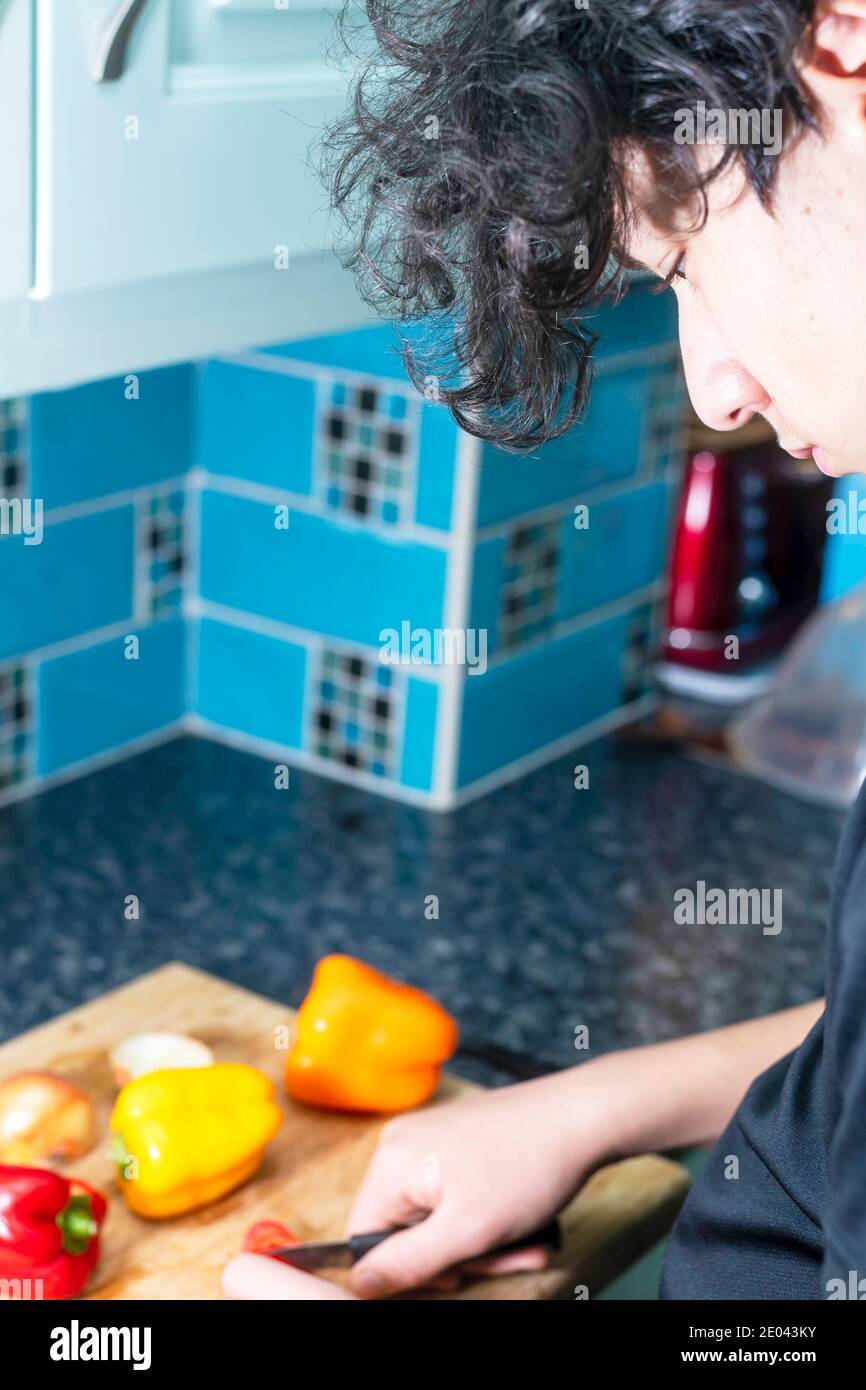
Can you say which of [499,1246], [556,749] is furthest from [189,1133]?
[556,749]

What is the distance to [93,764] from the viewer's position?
156cm

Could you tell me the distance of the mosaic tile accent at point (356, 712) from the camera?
1549mm

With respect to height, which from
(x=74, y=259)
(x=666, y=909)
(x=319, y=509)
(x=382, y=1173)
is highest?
(x=74, y=259)

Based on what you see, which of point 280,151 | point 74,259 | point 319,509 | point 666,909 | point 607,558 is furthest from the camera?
point 607,558

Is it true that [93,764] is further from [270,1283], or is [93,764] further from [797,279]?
[797,279]

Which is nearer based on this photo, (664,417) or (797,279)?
(797,279)

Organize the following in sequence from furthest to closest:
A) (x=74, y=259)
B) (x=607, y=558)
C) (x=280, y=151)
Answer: (x=607, y=558) < (x=280, y=151) < (x=74, y=259)

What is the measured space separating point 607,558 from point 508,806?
0.95 feet

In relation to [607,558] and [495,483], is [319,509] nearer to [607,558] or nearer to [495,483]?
[495,483]

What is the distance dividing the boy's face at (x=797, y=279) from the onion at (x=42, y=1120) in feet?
1.81

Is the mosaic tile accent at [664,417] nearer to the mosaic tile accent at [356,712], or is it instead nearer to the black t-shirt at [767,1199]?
the mosaic tile accent at [356,712]

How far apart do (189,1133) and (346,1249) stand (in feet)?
0.34
